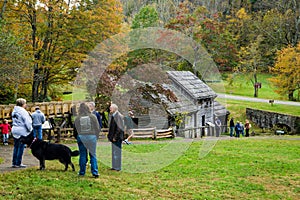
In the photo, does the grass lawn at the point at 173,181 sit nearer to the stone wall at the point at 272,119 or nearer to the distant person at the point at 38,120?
the distant person at the point at 38,120

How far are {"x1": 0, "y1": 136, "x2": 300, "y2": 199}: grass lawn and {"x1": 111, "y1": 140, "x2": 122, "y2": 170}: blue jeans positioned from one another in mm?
321

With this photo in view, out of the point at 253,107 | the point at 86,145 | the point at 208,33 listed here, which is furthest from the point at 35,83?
the point at 208,33

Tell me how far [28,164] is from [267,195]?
7.32m

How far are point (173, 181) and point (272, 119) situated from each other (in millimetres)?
29091

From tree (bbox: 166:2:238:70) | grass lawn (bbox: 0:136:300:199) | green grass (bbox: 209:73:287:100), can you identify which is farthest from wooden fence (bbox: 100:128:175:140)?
green grass (bbox: 209:73:287:100)

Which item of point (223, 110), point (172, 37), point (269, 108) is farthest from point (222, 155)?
point (172, 37)

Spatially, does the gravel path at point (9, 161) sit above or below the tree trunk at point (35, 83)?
below

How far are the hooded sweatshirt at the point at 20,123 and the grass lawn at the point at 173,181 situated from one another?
1075 mm

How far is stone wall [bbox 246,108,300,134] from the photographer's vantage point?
35.8m

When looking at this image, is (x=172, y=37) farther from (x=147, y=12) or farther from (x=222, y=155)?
(x=222, y=155)

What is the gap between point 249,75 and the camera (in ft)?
169

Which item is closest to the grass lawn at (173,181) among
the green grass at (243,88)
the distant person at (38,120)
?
the distant person at (38,120)

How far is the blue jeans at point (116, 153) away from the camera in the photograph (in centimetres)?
1112

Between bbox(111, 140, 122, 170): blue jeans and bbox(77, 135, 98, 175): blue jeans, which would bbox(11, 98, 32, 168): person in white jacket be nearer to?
bbox(77, 135, 98, 175): blue jeans
